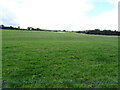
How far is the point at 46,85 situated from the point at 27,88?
0.60 m

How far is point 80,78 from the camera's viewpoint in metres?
4.79

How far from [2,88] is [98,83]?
121 inches

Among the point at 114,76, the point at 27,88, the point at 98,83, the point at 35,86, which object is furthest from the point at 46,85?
the point at 114,76

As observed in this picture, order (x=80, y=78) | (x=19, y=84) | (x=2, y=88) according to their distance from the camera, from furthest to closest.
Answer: (x=80, y=78) → (x=19, y=84) → (x=2, y=88)

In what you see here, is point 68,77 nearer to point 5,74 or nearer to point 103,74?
point 103,74

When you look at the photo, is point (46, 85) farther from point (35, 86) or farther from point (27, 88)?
point (27, 88)

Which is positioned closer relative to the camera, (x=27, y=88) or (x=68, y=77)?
(x=27, y=88)

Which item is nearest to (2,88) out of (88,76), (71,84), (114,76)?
(71,84)

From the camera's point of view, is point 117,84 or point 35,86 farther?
point 117,84

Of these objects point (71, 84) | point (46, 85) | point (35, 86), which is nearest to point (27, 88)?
point (35, 86)

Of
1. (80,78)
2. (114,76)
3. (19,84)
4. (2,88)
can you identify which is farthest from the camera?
(114,76)

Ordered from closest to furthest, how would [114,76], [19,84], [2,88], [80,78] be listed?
1. [2,88]
2. [19,84]
3. [80,78]
4. [114,76]

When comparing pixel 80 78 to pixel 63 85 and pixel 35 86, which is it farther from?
pixel 35 86

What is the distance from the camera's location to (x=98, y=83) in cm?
440
